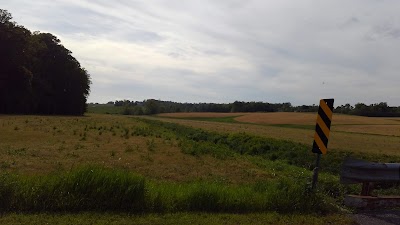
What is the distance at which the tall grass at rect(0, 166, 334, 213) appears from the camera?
6.00 metres

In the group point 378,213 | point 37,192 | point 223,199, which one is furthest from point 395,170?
point 37,192

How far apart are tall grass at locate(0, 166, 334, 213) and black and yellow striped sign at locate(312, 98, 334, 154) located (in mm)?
899

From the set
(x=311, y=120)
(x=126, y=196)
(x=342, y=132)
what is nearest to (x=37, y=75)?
(x=311, y=120)

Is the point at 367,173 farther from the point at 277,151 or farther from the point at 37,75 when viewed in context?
the point at 37,75

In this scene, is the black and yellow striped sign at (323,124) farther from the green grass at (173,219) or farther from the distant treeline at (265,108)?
the distant treeline at (265,108)

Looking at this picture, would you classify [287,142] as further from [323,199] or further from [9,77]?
[9,77]

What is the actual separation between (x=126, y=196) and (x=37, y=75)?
73.2 meters

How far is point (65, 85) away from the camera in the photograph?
81.1 m

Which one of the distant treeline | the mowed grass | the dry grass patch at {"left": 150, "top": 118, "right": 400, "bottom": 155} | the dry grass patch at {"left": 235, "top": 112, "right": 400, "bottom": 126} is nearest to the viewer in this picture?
the dry grass patch at {"left": 150, "top": 118, "right": 400, "bottom": 155}

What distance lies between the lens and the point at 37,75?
238ft

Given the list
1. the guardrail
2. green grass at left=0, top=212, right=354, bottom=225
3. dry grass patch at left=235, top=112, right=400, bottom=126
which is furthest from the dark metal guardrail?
dry grass patch at left=235, top=112, right=400, bottom=126

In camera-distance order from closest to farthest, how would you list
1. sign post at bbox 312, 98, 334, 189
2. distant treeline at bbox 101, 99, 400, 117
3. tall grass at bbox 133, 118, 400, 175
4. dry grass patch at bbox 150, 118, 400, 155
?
sign post at bbox 312, 98, 334, 189 < tall grass at bbox 133, 118, 400, 175 < dry grass patch at bbox 150, 118, 400, 155 < distant treeline at bbox 101, 99, 400, 117

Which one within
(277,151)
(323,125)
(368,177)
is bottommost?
(277,151)

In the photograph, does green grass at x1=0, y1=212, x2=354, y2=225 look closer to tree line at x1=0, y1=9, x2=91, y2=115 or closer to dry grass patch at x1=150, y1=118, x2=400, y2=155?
dry grass patch at x1=150, y1=118, x2=400, y2=155
